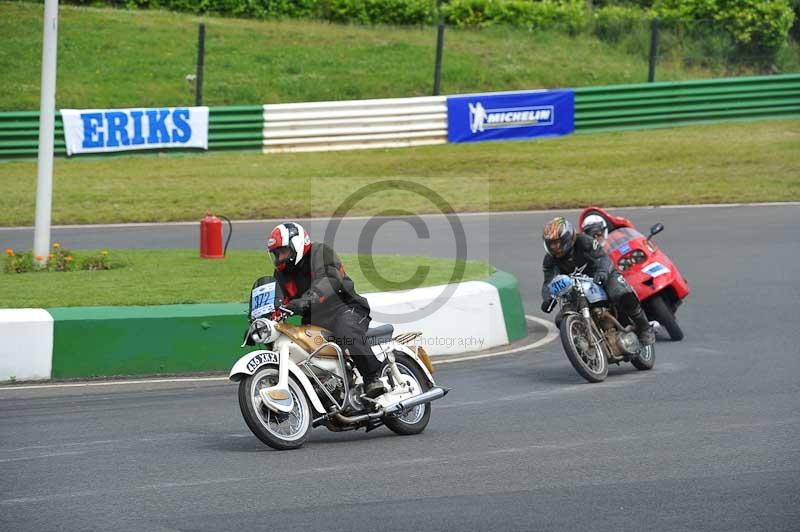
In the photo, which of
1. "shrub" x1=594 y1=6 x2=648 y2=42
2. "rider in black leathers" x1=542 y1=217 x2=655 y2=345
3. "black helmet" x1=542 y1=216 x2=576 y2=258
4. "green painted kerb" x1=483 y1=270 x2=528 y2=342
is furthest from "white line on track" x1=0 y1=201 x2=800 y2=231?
"shrub" x1=594 y1=6 x2=648 y2=42

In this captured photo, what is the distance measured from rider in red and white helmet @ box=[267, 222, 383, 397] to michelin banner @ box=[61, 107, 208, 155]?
17689mm

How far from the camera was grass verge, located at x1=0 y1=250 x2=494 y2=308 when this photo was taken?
1193cm

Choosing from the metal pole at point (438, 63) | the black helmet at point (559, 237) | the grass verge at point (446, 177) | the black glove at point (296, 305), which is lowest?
the black glove at point (296, 305)

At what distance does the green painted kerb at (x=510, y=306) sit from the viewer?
1264 centimetres

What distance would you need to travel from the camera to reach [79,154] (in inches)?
1020

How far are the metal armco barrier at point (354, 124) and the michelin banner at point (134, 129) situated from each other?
60.0 inches

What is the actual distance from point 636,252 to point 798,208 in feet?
30.0

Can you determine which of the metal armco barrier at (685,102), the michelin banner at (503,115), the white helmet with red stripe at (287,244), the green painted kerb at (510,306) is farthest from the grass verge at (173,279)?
the metal armco barrier at (685,102)

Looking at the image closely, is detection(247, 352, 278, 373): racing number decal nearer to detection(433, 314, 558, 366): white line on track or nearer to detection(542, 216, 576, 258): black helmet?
detection(433, 314, 558, 366): white line on track

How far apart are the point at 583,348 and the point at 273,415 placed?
3.69 meters

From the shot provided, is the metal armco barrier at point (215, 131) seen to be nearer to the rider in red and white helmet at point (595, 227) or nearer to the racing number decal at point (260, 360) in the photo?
the rider in red and white helmet at point (595, 227)

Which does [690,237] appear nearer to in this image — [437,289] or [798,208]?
[798,208]

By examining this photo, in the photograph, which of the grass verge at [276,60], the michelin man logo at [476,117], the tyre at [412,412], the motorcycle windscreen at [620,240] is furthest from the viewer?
the grass verge at [276,60]

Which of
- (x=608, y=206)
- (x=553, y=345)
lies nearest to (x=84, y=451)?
(x=553, y=345)
